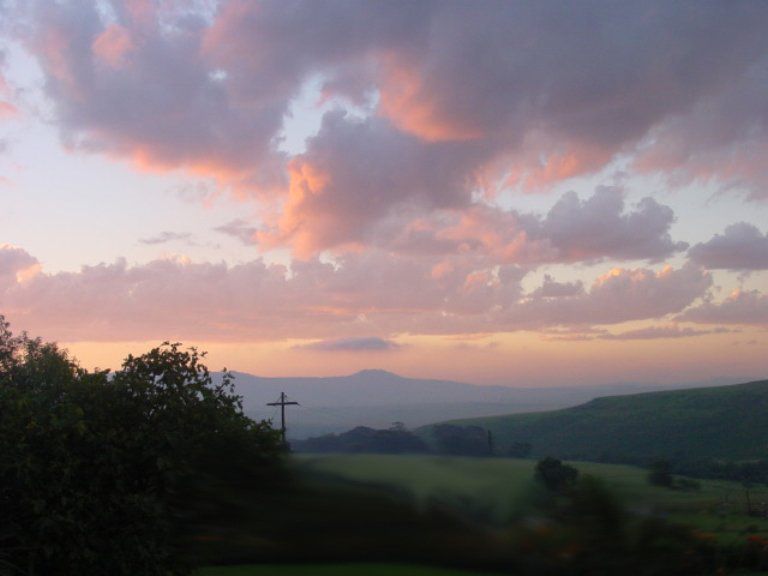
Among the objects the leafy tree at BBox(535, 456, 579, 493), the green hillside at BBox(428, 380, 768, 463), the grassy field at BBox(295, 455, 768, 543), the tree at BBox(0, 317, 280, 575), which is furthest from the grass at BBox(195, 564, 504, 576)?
the green hillside at BBox(428, 380, 768, 463)

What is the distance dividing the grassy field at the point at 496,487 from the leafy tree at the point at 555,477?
0.39 feet

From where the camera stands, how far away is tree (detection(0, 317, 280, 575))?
1359 centimetres

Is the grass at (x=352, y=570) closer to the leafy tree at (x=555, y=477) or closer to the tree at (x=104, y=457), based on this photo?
the leafy tree at (x=555, y=477)

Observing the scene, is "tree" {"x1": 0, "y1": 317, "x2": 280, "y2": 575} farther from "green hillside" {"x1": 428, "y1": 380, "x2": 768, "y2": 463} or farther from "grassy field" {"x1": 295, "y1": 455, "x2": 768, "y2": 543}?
"green hillside" {"x1": 428, "y1": 380, "x2": 768, "y2": 463}

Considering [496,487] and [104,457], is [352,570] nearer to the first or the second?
[496,487]

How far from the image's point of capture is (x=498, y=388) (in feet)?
599

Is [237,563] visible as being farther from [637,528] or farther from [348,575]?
[637,528]

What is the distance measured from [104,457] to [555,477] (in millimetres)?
11088

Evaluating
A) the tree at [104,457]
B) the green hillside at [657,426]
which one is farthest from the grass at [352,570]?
the green hillside at [657,426]

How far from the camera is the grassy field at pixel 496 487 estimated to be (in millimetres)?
6457

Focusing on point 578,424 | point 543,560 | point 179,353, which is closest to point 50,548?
point 179,353

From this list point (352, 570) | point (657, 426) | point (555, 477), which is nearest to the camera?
point (352, 570)

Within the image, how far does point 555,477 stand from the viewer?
23.2 feet

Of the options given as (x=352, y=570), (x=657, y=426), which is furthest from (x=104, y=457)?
(x=657, y=426)
